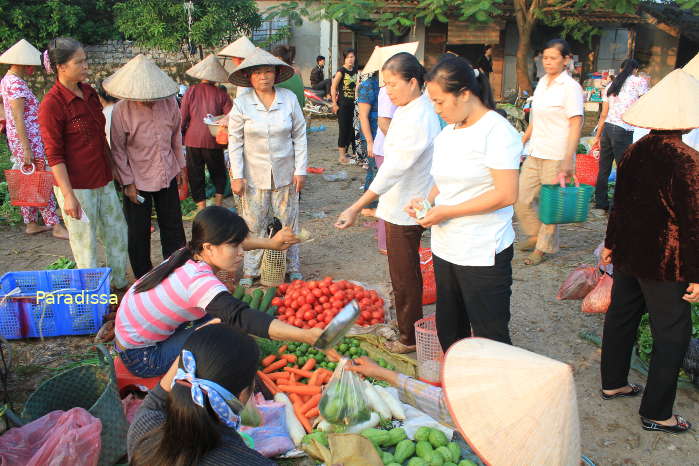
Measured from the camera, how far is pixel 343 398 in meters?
2.82

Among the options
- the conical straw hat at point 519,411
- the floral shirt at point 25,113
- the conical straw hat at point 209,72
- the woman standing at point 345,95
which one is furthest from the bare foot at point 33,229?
the conical straw hat at point 519,411

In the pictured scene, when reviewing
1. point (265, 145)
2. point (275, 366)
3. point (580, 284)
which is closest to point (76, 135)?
point (265, 145)

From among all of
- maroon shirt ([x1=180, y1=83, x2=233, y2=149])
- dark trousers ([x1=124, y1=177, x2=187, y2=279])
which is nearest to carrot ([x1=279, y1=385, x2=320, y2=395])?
dark trousers ([x1=124, y1=177, x2=187, y2=279])

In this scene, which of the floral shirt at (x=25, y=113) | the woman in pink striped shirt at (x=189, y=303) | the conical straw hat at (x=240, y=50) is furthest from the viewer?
the conical straw hat at (x=240, y=50)

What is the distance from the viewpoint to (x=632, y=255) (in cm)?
309

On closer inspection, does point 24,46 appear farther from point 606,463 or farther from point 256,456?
point 606,463

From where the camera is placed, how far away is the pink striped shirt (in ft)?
9.04

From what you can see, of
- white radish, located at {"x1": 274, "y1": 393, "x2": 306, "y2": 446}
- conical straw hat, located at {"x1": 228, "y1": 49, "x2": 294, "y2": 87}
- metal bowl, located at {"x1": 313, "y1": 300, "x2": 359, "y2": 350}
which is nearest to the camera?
metal bowl, located at {"x1": 313, "y1": 300, "x2": 359, "y2": 350}

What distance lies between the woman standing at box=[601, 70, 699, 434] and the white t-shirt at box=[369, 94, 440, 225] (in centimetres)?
117

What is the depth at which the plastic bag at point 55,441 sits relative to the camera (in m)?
2.47

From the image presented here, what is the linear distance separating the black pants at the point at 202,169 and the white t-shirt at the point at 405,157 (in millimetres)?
3536

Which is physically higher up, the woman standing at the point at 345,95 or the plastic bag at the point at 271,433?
the woman standing at the point at 345,95

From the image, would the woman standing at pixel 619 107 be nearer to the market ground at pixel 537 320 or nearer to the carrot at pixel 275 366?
the market ground at pixel 537 320

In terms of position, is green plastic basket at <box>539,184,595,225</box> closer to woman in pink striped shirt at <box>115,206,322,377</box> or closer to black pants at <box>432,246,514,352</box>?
black pants at <box>432,246,514,352</box>
